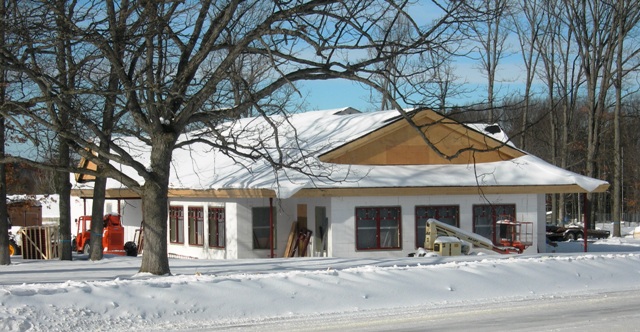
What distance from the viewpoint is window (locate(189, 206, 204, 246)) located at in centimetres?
2881

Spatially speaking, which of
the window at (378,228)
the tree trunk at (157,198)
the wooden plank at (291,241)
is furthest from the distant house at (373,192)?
the tree trunk at (157,198)

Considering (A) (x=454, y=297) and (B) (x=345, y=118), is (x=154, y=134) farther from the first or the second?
(B) (x=345, y=118)

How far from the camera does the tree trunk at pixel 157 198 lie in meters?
15.7

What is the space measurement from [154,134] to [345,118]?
16.9 metres

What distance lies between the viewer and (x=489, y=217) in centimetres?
2725

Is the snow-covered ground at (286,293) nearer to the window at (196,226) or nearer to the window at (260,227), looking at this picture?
the window at (260,227)

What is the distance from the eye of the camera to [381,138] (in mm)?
27359

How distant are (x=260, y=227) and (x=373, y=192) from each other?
4.58 meters

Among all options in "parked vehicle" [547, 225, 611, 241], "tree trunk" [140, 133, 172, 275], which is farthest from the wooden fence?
"parked vehicle" [547, 225, 611, 241]

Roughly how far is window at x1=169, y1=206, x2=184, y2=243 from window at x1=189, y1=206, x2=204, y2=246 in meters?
0.89

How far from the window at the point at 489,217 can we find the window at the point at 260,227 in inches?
287

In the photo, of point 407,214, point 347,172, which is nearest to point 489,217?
point 407,214

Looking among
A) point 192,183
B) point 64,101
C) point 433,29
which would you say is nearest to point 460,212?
point 192,183

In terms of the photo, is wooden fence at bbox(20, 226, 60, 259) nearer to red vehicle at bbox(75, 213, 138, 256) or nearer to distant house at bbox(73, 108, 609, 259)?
red vehicle at bbox(75, 213, 138, 256)
